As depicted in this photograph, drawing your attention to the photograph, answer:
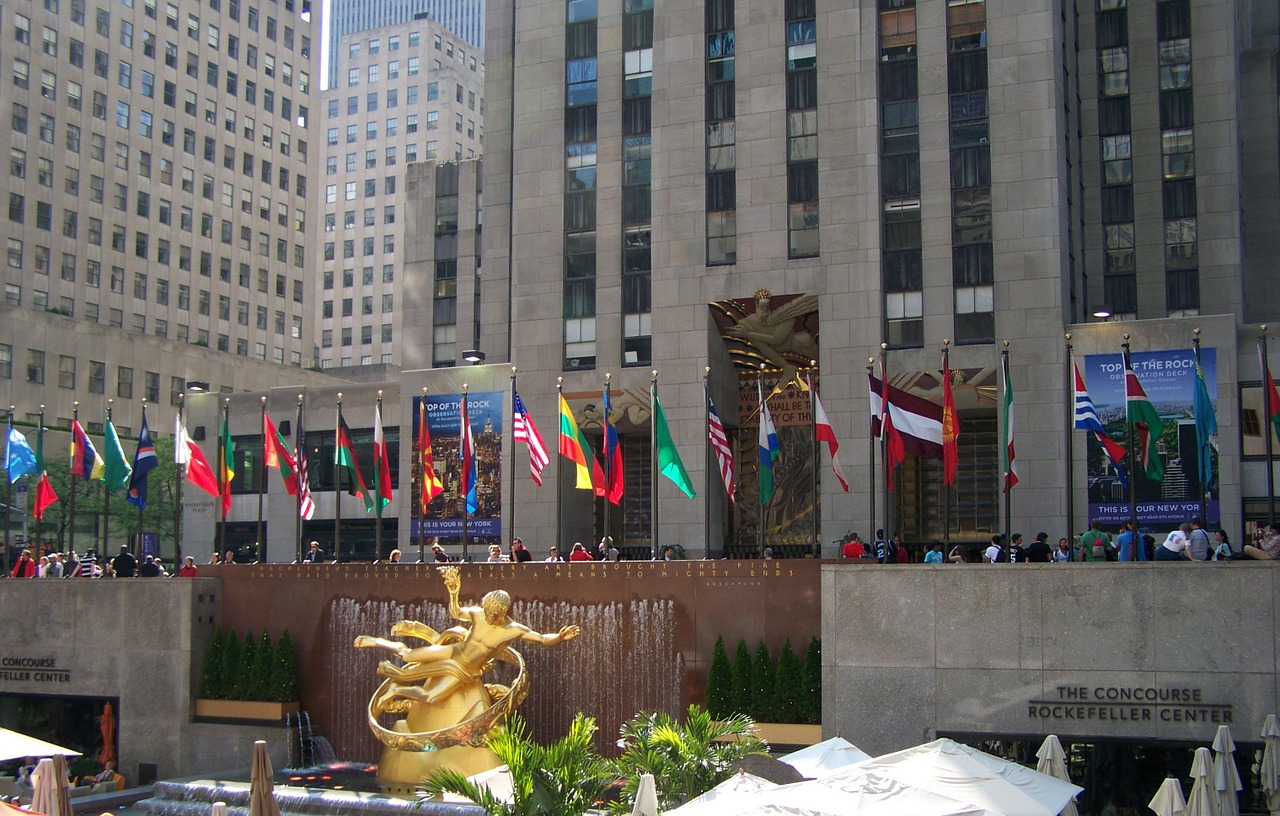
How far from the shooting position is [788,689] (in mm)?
28828

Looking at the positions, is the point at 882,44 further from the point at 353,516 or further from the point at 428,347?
the point at 353,516

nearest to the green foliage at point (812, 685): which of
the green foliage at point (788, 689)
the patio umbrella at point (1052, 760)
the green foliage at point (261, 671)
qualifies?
the green foliage at point (788, 689)

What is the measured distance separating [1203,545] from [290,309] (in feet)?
276

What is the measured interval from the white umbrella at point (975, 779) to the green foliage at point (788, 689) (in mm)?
8882

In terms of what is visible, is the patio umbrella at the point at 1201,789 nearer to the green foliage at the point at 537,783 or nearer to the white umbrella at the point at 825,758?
the white umbrella at the point at 825,758

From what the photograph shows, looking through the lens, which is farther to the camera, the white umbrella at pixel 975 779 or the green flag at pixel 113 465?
the green flag at pixel 113 465

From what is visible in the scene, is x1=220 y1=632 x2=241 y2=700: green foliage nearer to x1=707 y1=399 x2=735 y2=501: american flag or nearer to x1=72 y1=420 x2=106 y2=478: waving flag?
x1=72 y1=420 x2=106 y2=478: waving flag

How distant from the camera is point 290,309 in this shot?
103062mm

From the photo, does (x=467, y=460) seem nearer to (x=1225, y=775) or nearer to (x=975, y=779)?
(x=1225, y=775)

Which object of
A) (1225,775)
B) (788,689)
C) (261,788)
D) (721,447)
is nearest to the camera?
(261,788)

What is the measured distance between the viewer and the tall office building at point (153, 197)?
81.2 metres

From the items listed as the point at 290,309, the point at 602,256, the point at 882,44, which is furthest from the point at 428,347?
the point at 290,309

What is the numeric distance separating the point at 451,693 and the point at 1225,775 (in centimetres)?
1456

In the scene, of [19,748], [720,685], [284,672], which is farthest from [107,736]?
[720,685]
